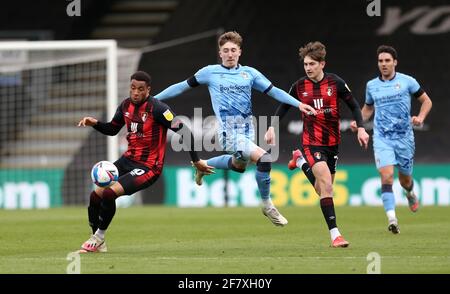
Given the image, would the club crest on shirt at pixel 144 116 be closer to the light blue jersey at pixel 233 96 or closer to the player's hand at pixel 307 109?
the light blue jersey at pixel 233 96

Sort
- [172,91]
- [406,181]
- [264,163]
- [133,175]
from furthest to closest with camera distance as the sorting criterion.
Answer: [406,181], [264,163], [172,91], [133,175]

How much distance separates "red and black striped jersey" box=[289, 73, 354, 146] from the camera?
43.3 feet

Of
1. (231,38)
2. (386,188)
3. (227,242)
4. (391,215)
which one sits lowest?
(227,242)

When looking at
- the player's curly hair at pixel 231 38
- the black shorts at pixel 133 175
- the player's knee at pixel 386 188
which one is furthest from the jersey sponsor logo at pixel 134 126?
the player's knee at pixel 386 188

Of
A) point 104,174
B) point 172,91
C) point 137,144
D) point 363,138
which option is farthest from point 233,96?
point 104,174

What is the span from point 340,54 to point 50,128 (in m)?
6.23

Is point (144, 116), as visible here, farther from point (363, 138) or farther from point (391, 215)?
point (391, 215)

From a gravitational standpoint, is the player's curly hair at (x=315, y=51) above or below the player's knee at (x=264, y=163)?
above

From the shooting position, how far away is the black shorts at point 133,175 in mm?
12055

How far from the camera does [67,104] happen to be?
943 inches

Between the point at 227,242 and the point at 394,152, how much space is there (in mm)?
2967

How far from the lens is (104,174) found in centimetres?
1189

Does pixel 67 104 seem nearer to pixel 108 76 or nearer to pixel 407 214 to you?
pixel 108 76
